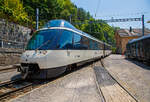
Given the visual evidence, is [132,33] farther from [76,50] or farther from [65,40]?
[65,40]

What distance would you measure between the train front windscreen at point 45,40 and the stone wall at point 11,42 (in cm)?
656

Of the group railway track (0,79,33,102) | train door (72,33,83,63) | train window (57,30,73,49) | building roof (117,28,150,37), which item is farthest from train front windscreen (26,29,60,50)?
building roof (117,28,150,37)

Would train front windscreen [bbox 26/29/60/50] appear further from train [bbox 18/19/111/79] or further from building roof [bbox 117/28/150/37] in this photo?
building roof [bbox 117/28/150/37]

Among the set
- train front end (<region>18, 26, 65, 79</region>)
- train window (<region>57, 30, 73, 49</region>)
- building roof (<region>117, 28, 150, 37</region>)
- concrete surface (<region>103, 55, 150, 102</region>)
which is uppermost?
building roof (<region>117, 28, 150, 37</region>)

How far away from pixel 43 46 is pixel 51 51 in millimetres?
467

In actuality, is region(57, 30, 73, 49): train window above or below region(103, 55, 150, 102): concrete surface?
above

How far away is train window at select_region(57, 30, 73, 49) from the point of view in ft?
18.6

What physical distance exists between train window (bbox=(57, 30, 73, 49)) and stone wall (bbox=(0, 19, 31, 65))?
7.61m

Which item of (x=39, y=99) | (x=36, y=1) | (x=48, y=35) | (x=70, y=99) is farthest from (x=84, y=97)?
(x=36, y=1)

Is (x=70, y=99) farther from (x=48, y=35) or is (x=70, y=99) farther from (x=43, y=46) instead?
(x=48, y=35)

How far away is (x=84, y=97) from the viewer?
145 inches

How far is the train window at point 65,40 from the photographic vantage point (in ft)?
18.6

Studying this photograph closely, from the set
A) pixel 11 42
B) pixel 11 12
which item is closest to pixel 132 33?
pixel 11 12

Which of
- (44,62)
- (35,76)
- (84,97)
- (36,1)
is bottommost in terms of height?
(84,97)
